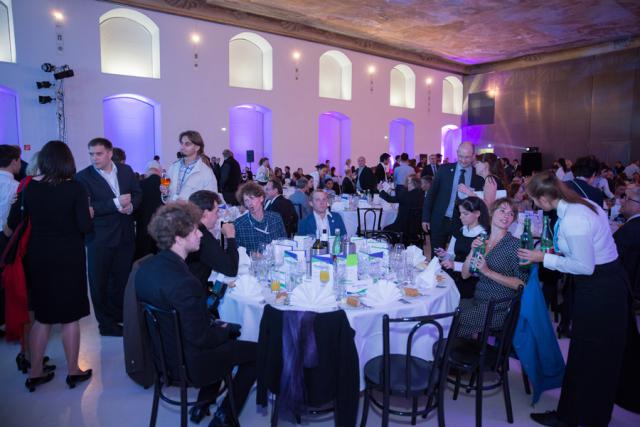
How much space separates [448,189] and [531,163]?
13711 mm

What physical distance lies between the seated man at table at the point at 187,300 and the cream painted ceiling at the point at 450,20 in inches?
401

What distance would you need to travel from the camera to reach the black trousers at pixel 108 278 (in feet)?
13.1

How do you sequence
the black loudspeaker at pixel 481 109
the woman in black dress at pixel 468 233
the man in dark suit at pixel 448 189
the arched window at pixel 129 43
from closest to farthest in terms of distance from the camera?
the woman in black dress at pixel 468 233 < the man in dark suit at pixel 448 189 < the arched window at pixel 129 43 < the black loudspeaker at pixel 481 109

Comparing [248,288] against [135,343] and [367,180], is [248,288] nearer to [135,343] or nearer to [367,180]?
[135,343]

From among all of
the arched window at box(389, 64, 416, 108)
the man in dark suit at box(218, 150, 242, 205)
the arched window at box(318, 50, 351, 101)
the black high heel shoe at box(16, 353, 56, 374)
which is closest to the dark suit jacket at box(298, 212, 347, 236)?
the black high heel shoe at box(16, 353, 56, 374)

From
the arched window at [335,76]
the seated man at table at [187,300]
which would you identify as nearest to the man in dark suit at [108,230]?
the seated man at table at [187,300]

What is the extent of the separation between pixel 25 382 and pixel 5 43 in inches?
368

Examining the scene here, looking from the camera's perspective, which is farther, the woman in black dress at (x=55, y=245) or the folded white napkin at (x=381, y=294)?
the woman in black dress at (x=55, y=245)

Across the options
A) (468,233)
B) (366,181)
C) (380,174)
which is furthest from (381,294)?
(380,174)

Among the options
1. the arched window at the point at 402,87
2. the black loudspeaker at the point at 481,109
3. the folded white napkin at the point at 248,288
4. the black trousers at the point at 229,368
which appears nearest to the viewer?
the black trousers at the point at 229,368

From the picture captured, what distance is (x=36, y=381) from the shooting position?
3.21 meters

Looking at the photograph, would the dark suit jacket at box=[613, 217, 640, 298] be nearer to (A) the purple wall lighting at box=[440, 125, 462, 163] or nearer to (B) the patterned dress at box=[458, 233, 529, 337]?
(B) the patterned dress at box=[458, 233, 529, 337]

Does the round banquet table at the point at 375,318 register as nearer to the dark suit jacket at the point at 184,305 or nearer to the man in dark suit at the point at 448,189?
the dark suit jacket at the point at 184,305

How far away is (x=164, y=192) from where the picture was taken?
4180 millimetres
